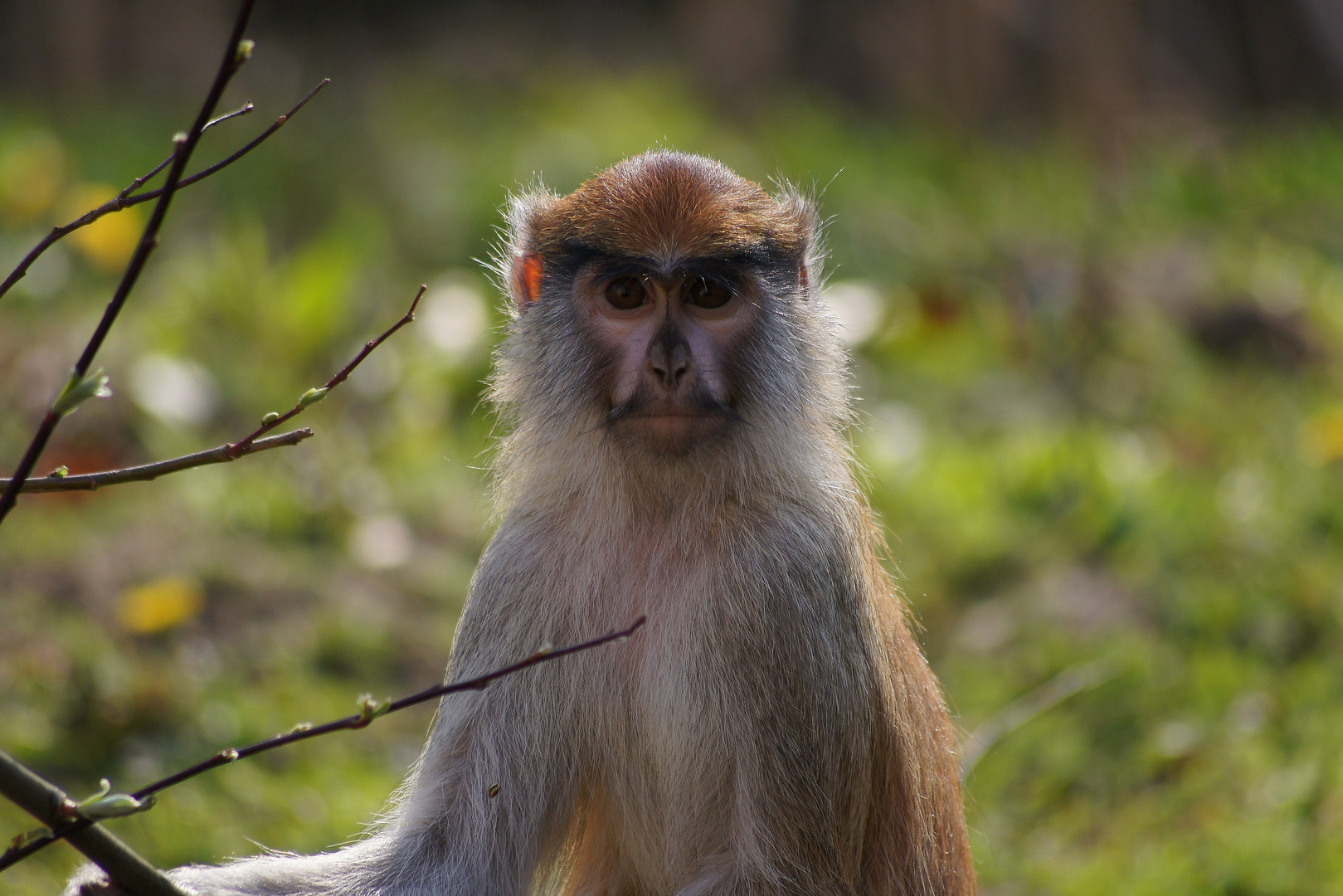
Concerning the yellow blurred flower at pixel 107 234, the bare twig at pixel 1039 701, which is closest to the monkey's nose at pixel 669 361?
the bare twig at pixel 1039 701

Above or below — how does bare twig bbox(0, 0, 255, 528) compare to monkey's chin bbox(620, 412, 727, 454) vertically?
below

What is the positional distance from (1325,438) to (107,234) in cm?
544

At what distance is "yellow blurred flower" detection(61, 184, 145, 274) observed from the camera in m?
6.20

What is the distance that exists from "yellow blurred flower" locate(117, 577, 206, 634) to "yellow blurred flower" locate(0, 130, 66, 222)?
9.92 feet

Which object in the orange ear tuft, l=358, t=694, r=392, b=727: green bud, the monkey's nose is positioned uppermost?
the orange ear tuft

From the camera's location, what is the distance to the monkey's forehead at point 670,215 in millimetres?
2789

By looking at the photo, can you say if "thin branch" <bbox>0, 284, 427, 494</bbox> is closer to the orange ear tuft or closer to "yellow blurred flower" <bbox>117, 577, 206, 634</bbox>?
the orange ear tuft

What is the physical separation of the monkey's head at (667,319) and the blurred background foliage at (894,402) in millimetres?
545

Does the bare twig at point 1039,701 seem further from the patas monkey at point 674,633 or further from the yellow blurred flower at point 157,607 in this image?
the yellow blurred flower at point 157,607

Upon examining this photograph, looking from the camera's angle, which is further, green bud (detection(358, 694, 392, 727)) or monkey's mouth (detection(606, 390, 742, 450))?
monkey's mouth (detection(606, 390, 742, 450))

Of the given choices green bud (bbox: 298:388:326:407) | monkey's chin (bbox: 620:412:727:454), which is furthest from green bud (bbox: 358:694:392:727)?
monkey's chin (bbox: 620:412:727:454)

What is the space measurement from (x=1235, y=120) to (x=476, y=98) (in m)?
5.75

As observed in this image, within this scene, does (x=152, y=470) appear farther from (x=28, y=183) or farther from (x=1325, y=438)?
(x=28, y=183)

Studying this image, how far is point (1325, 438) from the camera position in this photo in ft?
18.2
